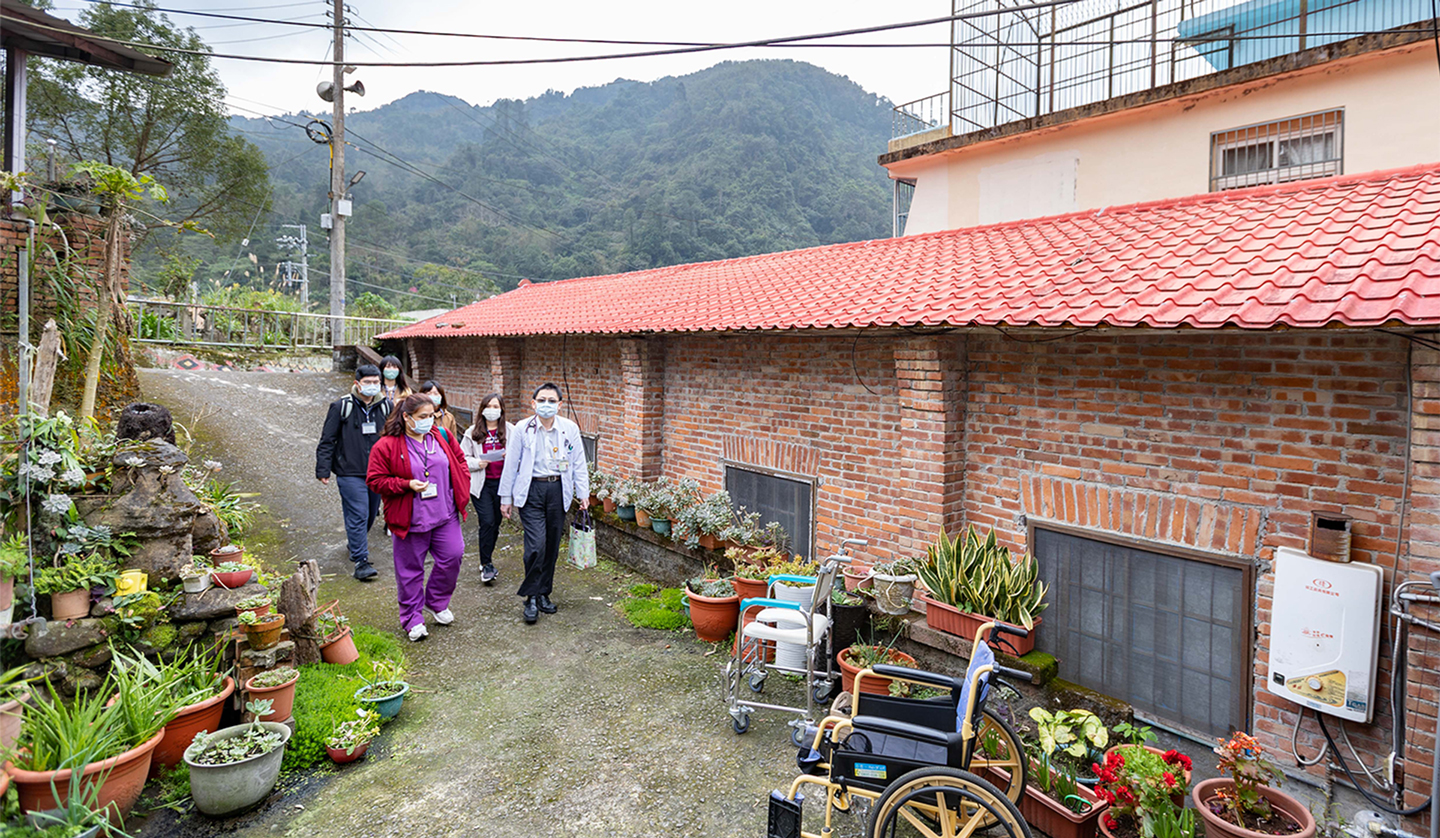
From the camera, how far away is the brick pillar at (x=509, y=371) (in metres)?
11.1

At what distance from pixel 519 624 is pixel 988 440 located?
419 cm

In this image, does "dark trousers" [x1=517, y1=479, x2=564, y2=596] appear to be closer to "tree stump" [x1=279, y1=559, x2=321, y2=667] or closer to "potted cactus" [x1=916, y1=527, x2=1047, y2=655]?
"tree stump" [x1=279, y1=559, x2=321, y2=667]

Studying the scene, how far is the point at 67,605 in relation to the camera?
12.7 feet

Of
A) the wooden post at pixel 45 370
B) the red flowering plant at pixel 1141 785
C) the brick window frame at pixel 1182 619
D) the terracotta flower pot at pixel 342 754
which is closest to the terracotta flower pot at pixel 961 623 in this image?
the brick window frame at pixel 1182 619

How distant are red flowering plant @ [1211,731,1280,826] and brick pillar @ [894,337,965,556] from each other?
2133 mm

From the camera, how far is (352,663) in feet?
16.2

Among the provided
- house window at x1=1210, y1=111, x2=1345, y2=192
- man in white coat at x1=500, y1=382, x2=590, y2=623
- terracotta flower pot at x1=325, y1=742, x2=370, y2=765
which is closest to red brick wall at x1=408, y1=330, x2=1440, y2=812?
man in white coat at x1=500, y1=382, x2=590, y2=623

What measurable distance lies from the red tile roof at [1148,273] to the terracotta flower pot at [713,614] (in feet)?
7.44

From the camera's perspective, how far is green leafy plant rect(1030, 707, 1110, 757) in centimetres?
354

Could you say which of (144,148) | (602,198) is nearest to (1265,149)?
(144,148)

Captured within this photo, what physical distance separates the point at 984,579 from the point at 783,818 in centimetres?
214

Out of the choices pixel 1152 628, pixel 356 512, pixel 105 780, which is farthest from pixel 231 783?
pixel 1152 628

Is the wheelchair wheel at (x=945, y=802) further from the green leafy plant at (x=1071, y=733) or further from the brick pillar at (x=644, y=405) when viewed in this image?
the brick pillar at (x=644, y=405)

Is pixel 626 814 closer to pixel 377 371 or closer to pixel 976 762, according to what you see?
pixel 976 762
